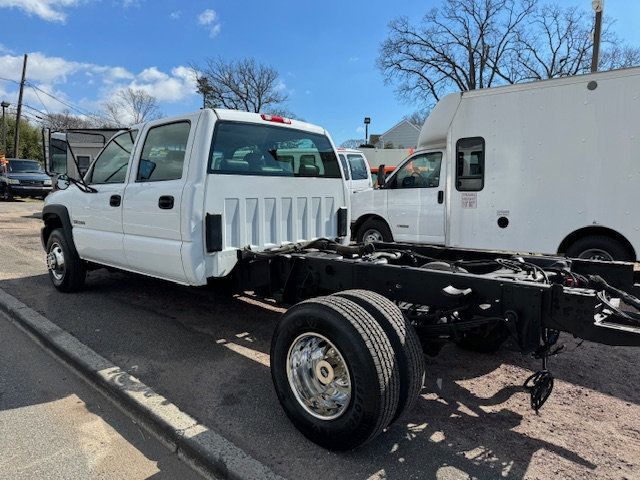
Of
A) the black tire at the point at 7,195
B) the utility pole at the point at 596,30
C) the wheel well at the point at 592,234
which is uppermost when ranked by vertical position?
the utility pole at the point at 596,30

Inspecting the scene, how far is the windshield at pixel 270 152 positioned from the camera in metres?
4.20

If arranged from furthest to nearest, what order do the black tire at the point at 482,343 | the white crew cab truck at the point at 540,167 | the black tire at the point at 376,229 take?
the black tire at the point at 376,229 → the white crew cab truck at the point at 540,167 → the black tire at the point at 482,343

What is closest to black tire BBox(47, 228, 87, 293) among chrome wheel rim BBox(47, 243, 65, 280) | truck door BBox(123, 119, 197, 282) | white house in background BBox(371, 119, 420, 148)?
chrome wheel rim BBox(47, 243, 65, 280)

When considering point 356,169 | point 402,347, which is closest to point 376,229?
point 356,169


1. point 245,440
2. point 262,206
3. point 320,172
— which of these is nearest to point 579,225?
point 320,172

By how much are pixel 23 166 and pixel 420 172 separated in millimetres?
21385

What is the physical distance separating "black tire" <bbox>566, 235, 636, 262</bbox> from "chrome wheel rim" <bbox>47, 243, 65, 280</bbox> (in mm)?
6630

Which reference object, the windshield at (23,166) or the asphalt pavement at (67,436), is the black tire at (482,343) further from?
the windshield at (23,166)

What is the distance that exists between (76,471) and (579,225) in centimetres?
612

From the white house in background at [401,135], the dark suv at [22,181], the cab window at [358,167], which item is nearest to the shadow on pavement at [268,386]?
the cab window at [358,167]

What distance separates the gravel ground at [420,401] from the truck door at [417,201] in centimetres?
353

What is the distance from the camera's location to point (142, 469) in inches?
109

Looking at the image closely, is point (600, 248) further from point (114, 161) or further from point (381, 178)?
point (114, 161)

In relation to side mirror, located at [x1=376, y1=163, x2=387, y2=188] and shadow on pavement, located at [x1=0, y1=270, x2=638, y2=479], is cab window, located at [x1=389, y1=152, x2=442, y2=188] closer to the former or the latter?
side mirror, located at [x1=376, y1=163, x2=387, y2=188]
